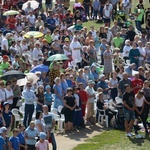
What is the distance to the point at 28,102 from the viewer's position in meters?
25.6

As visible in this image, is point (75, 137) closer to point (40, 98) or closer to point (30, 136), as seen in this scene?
point (40, 98)

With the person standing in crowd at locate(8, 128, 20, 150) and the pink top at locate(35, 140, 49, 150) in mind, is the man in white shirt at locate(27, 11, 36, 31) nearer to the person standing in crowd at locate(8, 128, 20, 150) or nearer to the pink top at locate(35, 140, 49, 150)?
Result: the pink top at locate(35, 140, 49, 150)

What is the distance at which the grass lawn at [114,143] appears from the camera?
2502cm

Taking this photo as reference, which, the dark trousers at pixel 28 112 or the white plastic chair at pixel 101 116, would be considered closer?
the dark trousers at pixel 28 112

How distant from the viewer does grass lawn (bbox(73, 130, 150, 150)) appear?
2502cm

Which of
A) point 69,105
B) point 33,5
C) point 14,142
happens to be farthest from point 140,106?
point 33,5

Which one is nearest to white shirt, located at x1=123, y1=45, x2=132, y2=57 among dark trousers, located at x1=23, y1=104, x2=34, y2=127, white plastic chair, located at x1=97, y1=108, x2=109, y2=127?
white plastic chair, located at x1=97, y1=108, x2=109, y2=127

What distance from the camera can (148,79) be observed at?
29.6 m

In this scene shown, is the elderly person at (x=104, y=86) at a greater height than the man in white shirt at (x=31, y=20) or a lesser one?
lesser

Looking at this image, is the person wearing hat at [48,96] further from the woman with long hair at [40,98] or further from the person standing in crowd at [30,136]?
the person standing in crowd at [30,136]

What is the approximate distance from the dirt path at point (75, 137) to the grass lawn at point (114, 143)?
9.6 inches

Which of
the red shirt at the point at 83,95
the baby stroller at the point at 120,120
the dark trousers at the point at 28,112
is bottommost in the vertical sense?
the baby stroller at the point at 120,120

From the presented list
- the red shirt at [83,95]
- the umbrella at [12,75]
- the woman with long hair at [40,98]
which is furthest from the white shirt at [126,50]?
the woman with long hair at [40,98]

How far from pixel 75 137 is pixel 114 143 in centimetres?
135
